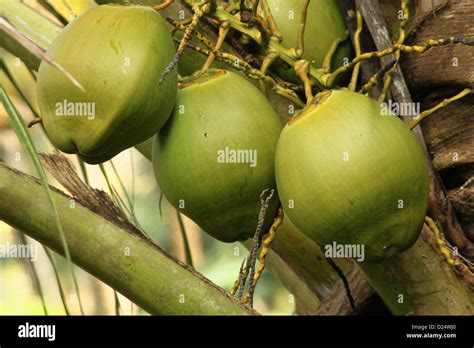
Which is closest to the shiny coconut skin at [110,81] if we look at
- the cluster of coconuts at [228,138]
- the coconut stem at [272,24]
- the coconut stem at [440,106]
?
the cluster of coconuts at [228,138]

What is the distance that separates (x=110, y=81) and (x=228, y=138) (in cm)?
16

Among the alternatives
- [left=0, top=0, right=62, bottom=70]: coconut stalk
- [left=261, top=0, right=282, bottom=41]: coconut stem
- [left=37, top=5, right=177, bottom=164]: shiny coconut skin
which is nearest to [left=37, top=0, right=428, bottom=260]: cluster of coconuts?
[left=37, top=5, right=177, bottom=164]: shiny coconut skin

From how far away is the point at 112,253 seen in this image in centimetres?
111

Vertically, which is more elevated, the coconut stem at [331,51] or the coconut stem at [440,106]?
the coconut stem at [331,51]

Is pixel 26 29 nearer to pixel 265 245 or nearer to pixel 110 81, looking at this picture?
pixel 110 81

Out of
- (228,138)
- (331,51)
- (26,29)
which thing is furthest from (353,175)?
(26,29)

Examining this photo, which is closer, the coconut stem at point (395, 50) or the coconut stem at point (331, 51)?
the coconut stem at point (395, 50)

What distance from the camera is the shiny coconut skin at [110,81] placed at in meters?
1.05

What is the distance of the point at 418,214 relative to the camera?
109cm

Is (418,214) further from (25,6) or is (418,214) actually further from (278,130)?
(25,6)

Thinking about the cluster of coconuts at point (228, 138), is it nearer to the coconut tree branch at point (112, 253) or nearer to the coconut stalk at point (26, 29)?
the coconut tree branch at point (112, 253)

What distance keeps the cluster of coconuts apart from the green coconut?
0.14m

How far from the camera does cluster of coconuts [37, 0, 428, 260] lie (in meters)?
1.04
